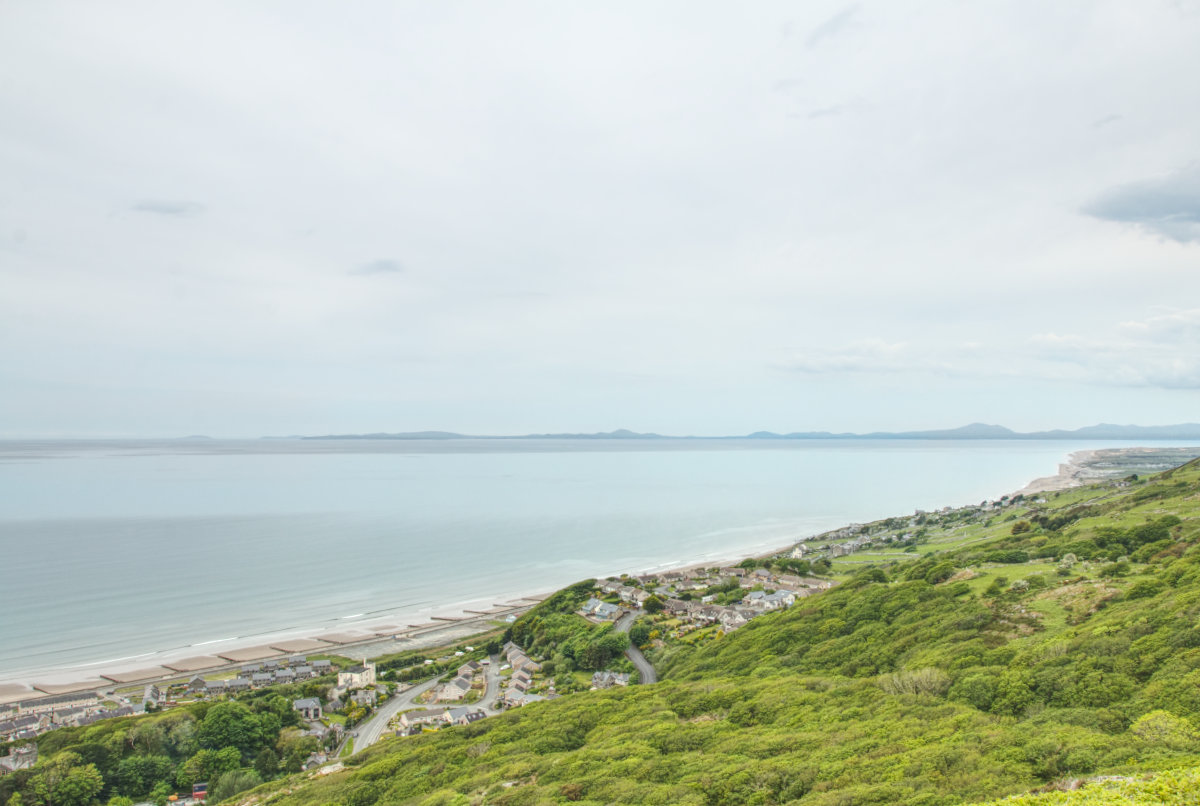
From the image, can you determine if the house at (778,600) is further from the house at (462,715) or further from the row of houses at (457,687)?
the house at (462,715)

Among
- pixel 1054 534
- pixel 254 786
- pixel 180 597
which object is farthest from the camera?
pixel 180 597

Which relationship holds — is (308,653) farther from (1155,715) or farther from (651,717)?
(1155,715)

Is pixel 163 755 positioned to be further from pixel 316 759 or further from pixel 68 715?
pixel 68 715

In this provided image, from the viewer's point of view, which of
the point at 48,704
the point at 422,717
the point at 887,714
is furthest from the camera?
the point at 48,704

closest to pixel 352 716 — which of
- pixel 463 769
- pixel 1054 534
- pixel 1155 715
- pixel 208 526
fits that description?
pixel 463 769

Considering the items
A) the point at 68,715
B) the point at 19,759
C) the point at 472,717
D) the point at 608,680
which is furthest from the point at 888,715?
the point at 68,715

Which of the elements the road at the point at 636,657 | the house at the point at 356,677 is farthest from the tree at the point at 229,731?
the road at the point at 636,657
